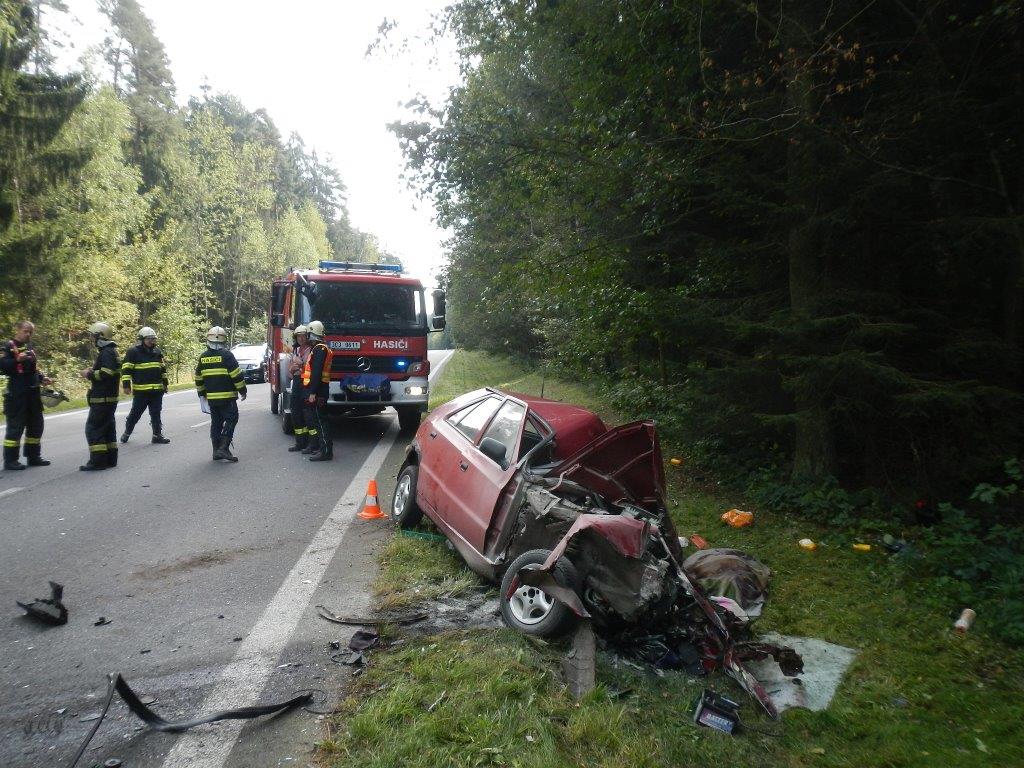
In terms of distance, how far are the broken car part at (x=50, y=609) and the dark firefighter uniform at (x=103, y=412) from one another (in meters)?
4.72

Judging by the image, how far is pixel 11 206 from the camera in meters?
19.6

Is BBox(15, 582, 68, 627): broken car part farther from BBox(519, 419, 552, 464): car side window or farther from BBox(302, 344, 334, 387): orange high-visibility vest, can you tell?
BBox(302, 344, 334, 387): orange high-visibility vest

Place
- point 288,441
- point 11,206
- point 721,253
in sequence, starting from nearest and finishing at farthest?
point 721,253
point 288,441
point 11,206

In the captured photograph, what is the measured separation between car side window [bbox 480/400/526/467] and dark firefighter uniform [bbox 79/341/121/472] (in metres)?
5.88

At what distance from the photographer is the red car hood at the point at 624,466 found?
189 inches

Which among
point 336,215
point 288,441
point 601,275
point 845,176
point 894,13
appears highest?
point 336,215

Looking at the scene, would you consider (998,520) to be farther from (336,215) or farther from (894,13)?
(336,215)

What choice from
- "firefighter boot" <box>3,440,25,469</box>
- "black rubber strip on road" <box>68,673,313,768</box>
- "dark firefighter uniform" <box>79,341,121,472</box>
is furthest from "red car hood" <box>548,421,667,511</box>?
"firefighter boot" <box>3,440,25,469</box>

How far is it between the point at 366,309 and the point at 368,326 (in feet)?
1.22

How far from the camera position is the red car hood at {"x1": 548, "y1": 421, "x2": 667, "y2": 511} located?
189 inches

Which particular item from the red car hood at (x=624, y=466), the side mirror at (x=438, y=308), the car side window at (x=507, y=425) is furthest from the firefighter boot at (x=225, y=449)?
the red car hood at (x=624, y=466)

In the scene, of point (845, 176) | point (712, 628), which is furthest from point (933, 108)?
point (712, 628)

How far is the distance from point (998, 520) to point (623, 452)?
11.6 ft

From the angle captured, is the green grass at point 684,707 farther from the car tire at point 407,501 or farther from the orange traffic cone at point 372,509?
the orange traffic cone at point 372,509
